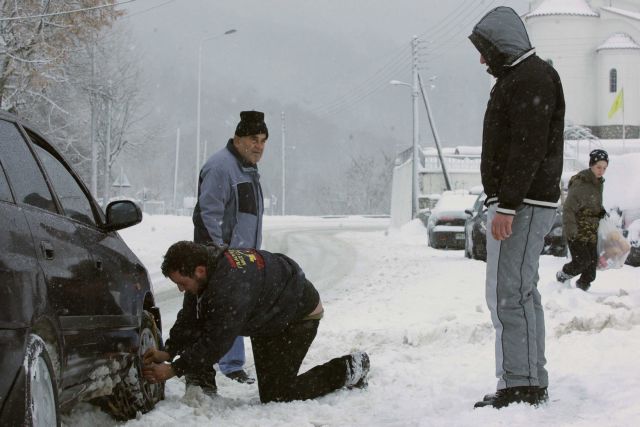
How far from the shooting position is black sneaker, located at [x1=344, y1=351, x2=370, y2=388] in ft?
17.8

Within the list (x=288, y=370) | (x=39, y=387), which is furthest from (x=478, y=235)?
(x=39, y=387)

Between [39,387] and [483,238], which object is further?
[483,238]

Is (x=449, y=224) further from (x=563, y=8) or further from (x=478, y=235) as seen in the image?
(x=563, y=8)

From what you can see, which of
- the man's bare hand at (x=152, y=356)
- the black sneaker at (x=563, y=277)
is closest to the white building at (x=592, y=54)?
the black sneaker at (x=563, y=277)

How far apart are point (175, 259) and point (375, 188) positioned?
112 metres

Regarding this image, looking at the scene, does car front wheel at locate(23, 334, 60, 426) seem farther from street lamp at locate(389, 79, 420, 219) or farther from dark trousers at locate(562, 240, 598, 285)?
street lamp at locate(389, 79, 420, 219)

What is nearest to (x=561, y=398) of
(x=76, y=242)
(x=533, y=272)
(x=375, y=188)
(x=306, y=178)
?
(x=533, y=272)

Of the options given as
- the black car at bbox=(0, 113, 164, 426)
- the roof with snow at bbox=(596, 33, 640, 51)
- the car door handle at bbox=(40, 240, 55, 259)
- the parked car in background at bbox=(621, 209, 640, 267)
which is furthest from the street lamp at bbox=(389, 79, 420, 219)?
the car door handle at bbox=(40, 240, 55, 259)

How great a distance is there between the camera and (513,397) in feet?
15.0

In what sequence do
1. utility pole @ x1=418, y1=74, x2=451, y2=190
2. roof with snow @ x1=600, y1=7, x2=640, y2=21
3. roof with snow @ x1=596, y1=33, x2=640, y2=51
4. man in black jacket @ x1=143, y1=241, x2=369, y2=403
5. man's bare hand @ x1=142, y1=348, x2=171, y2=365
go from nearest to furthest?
man in black jacket @ x1=143, y1=241, x2=369, y2=403
man's bare hand @ x1=142, y1=348, x2=171, y2=365
utility pole @ x1=418, y1=74, x2=451, y2=190
roof with snow @ x1=596, y1=33, x2=640, y2=51
roof with snow @ x1=600, y1=7, x2=640, y2=21

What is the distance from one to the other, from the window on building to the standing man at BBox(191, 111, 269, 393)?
61.9 metres

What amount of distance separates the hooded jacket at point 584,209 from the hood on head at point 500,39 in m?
5.86

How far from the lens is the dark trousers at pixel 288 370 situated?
5.28m

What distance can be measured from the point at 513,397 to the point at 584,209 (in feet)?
19.9
